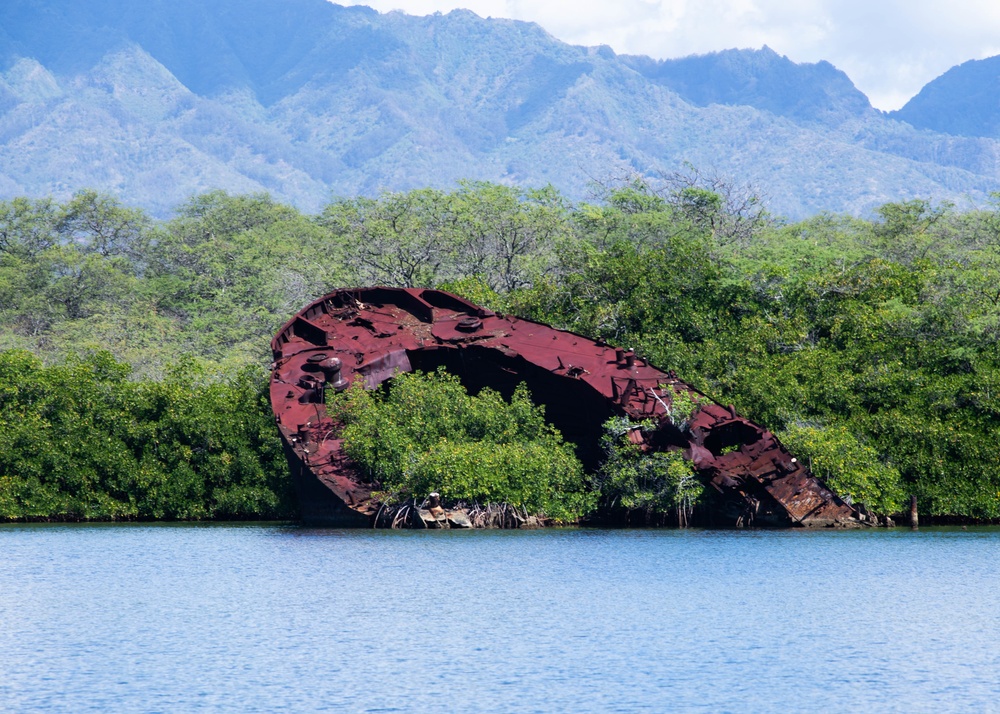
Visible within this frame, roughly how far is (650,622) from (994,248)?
33256mm

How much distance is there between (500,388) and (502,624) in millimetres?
14998

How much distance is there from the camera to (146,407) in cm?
3641

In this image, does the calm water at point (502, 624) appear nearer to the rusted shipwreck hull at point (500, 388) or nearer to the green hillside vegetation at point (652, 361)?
the rusted shipwreck hull at point (500, 388)

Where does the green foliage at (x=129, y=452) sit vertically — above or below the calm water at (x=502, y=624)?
above

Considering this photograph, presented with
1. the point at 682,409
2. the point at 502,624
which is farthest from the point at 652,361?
the point at 502,624

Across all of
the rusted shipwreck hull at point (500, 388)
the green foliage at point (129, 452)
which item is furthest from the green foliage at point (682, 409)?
the green foliage at point (129, 452)

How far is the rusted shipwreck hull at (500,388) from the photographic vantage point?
32.1m

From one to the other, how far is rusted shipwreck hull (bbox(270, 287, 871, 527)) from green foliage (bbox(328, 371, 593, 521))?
0.63 m

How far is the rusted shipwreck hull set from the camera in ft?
105

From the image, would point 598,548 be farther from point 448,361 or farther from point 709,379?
point 709,379

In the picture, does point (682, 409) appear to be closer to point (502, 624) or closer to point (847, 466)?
point (847, 466)

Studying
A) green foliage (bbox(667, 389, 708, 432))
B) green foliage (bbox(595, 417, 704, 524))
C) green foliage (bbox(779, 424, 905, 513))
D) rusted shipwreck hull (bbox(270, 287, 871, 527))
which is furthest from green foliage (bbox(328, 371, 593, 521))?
green foliage (bbox(779, 424, 905, 513))

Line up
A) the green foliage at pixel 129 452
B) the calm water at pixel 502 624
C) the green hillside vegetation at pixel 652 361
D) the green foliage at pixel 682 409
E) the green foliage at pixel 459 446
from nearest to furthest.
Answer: the calm water at pixel 502 624 → the green foliage at pixel 459 446 → the green foliage at pixel 682 409 → the green hillside vegetation at pixel 652 361 → the green foliage at pixel 129 452

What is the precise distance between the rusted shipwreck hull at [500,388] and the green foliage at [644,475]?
0.32 metres
